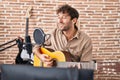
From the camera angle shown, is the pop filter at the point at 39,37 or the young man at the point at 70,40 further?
the young man at the point at 70,40

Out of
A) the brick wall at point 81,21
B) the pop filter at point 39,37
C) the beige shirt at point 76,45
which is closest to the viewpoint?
the pop filter at point 39,37

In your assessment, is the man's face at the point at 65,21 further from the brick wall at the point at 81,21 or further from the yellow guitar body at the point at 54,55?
the brick wall at the point at 81,21

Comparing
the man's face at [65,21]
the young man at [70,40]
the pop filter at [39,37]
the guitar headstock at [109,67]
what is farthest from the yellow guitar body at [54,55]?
the guitar headstock at [109,67]

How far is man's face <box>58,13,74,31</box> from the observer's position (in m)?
2.69

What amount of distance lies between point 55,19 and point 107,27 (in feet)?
2.56

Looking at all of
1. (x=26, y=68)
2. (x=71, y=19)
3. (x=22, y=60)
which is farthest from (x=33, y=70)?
(x=22, y=60)

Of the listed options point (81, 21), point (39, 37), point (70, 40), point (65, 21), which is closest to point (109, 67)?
point (81, 21)

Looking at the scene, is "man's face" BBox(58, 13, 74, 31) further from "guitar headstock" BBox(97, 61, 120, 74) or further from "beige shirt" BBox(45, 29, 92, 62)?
"guitar headstock" BBox(97, 61, 120, 74)

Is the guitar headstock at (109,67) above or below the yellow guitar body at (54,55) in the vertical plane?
below

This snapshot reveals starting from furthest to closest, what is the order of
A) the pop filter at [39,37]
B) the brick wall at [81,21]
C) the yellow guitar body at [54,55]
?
the brick wall at [81,21]
the yellow guitar body at [54,55]
the pop filter at [39,37]

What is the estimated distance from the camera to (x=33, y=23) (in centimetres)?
433

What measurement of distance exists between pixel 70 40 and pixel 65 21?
0.63 ft

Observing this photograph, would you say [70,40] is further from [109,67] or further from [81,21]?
[109,67]

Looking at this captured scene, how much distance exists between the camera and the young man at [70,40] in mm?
2621
